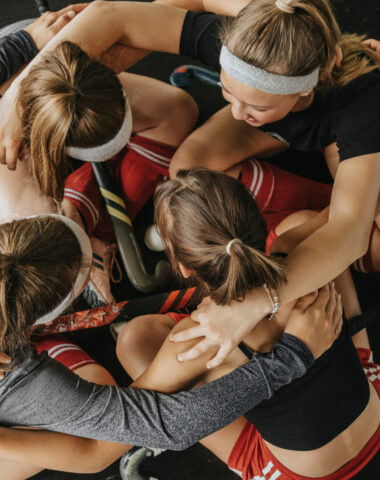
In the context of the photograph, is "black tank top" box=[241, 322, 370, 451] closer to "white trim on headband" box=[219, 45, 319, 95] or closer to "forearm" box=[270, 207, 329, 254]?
"forearm" box=[270, 207, 329, 254]

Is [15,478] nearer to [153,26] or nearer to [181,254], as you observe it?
[181,254]

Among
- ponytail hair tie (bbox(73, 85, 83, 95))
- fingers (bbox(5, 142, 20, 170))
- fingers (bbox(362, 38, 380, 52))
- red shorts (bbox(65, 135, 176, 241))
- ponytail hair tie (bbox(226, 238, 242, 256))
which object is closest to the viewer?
ponytail hair tie (bbox(226, 238, 242, 256))

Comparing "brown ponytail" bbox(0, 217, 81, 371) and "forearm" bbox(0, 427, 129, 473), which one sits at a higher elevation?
"brown ponytail" bbox(0, 217, 81, 371)

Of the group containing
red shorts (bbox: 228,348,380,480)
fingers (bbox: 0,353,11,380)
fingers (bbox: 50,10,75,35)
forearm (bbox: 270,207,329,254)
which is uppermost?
fingers (bbox: 50,10,75,35)

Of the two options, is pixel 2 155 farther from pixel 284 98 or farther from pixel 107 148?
pixel 284 98

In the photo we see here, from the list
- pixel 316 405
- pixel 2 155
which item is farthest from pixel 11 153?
pixel 316 405

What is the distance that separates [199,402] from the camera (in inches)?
30.2

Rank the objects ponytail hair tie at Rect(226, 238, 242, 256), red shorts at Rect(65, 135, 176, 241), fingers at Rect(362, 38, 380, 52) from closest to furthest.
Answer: ponytail hair tie at Rect(226, 238, 242, 256), fingers at Rect(362, 38, 380, 52), red shorts at Rect(65, 135, 176, 241)

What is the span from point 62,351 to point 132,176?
48 cm

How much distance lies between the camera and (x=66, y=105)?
887mm

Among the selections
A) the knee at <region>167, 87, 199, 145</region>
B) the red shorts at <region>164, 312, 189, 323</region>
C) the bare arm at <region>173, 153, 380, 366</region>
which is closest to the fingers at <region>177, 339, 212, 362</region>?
the bare arm at <region>173, 153, 380, 366</region>

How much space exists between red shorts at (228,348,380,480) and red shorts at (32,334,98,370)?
38 centimetres

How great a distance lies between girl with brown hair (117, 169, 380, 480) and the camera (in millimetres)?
701

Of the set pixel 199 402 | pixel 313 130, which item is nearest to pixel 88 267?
pixel 199 402
